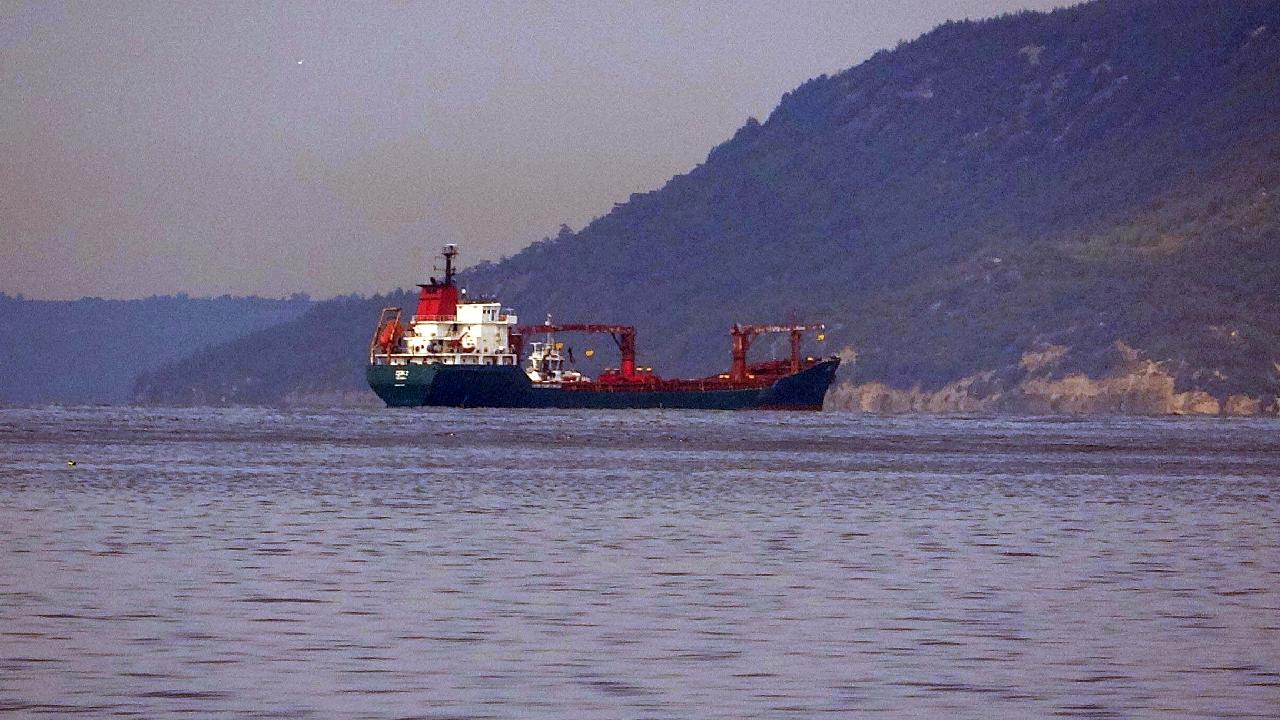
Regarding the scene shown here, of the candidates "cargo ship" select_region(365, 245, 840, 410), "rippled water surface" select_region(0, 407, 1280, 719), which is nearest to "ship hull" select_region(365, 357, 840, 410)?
"cargo ship" select_region(365, 245, 840, 410)

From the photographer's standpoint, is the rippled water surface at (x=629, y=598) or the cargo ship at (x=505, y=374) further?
the cargo ship at (x=505, y=374)

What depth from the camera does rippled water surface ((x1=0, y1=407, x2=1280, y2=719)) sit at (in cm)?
1970

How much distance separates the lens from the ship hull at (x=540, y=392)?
6718 inches

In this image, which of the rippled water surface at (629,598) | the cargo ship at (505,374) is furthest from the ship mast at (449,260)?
the rippled water surface at (629,598)

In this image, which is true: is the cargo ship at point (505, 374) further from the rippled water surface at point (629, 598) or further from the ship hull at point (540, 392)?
the rippled water surface at point (629, 598)

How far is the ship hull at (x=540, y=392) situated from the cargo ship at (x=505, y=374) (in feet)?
0.25

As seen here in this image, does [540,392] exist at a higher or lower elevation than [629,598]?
higher

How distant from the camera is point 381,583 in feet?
93.1

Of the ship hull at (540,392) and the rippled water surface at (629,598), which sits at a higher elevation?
the ship hull at (540,392)

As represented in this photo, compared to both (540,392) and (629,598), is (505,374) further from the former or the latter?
(629,598)

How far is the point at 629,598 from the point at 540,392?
151 m

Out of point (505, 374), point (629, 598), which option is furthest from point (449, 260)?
point (629, 598)

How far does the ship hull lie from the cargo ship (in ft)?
0.25

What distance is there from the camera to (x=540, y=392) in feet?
582
